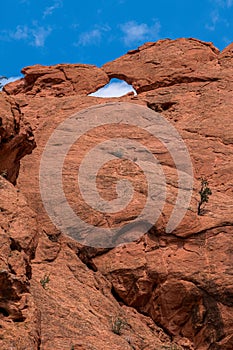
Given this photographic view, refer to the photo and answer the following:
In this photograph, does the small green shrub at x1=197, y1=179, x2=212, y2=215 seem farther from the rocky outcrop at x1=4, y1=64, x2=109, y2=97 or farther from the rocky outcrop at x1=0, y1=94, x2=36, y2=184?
the rocky outcrop at x1=4, y1=64, x2=109, y2=97

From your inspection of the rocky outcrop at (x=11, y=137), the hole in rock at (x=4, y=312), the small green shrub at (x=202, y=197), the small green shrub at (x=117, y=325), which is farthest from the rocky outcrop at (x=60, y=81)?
the hole in rock at (x=4, y=312)

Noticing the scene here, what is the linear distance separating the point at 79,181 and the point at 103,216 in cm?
212

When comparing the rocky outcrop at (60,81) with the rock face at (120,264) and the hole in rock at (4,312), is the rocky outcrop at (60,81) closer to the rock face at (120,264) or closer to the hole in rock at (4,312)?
the rock face at (120,264)

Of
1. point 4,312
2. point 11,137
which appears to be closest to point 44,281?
point 11,137

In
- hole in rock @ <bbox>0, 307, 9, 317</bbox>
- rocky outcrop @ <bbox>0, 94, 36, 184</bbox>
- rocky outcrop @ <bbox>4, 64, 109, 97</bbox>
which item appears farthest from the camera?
rocky outcrop @ <bbox>4, 64, 109, 97</bbox>

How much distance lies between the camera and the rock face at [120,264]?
12.0 m

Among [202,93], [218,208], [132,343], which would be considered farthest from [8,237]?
[202,93]

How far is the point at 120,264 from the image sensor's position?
17.1 m

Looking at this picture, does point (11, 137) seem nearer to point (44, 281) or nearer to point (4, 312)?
point (44, 281)

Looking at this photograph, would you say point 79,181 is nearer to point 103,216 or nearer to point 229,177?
point 103,216

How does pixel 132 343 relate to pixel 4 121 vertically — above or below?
below

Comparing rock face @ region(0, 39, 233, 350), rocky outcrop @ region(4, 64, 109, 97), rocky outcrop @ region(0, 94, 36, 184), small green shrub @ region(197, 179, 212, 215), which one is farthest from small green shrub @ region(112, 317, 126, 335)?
rocky outcrop @ region(4, 64, 109, 97)

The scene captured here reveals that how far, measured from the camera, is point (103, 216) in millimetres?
18203

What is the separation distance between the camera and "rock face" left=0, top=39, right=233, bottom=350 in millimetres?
12016
